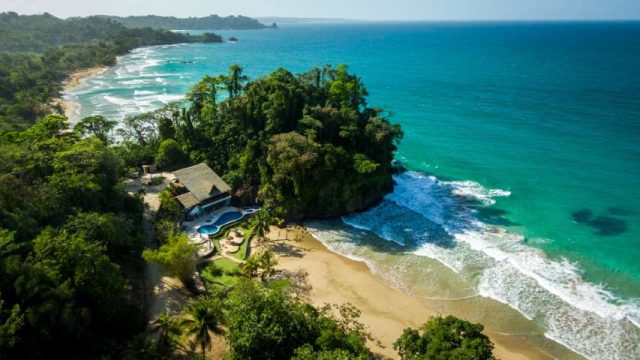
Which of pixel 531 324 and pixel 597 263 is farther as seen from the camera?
pixel 597 263

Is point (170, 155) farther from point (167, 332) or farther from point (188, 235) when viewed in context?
point (167, 332)

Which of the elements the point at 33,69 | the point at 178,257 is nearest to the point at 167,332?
the point at 178,257

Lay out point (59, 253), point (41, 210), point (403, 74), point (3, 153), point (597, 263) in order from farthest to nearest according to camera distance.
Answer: point (403, 74)
point (597, 263)
point (3, 153)
point (41, 210)
point (59, 253)

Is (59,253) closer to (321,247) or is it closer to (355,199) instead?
(321,247)

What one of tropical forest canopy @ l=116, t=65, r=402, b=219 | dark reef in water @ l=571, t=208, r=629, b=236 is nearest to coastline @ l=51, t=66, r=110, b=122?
tropical forest canopy @ l=116, t=65, r=402, b=219

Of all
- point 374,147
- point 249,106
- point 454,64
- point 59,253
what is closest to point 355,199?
point 374,147

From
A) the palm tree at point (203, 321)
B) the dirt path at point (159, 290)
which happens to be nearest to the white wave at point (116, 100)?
the dirt path at point (159, 290)

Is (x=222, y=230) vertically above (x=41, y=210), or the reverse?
(x=41, y=210)
